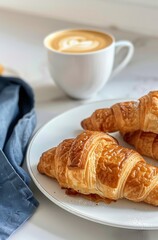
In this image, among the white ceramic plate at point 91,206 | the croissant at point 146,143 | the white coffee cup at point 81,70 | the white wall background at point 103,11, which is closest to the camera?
the white ceramic plate at point 91,206

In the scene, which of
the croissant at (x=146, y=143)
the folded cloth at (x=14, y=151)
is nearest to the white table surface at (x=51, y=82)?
the folded cloth at (x=14, y=151)

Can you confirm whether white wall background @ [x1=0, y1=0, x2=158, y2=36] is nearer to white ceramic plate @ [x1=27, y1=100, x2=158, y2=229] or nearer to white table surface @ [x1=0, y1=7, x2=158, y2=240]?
white table surface @ [x1=0, y1=7, x2=158, y2=240]

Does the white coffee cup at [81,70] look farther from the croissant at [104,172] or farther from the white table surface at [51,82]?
the croissant at [104,172]

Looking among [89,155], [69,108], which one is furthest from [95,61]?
[89,155]

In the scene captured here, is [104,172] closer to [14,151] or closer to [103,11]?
[14,151]

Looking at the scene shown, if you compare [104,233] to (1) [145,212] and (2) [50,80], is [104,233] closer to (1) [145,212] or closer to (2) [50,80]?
(1) [145,212]
